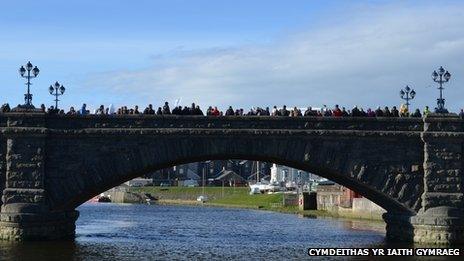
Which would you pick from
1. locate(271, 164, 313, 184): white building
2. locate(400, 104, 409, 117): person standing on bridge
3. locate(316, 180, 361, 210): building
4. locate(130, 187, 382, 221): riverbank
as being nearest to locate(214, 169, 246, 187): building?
locate(271, 164, 313, 184): white building

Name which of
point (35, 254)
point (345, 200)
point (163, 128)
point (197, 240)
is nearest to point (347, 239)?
point (197, 240)

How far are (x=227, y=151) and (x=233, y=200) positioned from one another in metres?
80.5

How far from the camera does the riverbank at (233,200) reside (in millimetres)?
83375

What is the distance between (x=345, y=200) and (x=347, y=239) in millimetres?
30452

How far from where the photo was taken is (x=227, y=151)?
4625cm

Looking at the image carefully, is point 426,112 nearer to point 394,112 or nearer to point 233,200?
point 394,112

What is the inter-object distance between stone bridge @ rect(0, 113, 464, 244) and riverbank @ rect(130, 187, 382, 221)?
75.5ft

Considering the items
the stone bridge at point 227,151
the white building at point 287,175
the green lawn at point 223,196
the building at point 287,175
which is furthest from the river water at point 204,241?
the white building at point 287,175

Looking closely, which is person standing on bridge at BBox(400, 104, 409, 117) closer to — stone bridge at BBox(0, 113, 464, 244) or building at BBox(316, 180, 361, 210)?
stone bridge at BBox(0, 113, 464, 244)

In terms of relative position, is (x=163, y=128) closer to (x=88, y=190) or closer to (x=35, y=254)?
(x=88, y=190)

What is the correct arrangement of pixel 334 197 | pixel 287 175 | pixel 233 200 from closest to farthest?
pixel 334 197 → pixel 233 200 → pixel 287 175

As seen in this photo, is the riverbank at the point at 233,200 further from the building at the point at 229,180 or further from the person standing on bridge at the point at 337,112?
the person standing on bridge at the point at 337,112

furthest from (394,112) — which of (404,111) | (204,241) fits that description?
(204,241)

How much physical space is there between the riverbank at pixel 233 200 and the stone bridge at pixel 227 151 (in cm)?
2301
